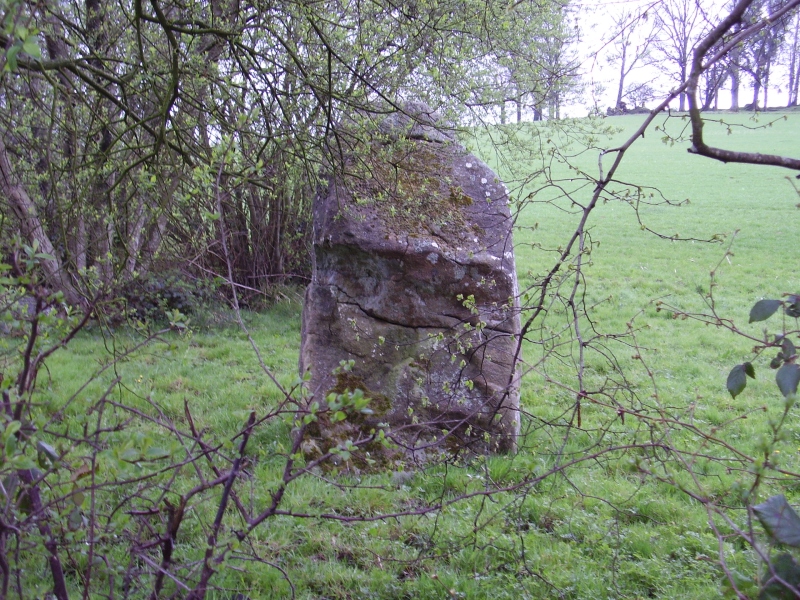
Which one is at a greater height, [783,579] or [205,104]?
[205,104]

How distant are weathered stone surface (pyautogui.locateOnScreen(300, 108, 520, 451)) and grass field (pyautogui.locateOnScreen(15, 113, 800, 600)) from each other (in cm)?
44

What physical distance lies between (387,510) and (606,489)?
5.08 feet

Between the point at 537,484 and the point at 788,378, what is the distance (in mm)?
2823

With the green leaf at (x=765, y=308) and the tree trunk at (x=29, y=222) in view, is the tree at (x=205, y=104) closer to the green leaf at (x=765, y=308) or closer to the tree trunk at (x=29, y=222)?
the tree trunk at (x=29, y=222)

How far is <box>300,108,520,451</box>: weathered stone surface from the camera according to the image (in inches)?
194

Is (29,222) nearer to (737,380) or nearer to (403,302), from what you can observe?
(403,302)

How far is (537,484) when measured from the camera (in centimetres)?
427

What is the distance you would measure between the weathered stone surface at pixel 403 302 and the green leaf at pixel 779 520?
3382 millimetres

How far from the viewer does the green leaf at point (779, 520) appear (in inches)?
55.4

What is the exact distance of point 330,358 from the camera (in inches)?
196

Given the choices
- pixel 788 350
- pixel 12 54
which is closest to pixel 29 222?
pixel 12 54

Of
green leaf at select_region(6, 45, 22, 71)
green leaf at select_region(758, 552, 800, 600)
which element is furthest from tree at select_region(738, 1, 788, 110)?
green leaf at select_region(6, 45, 22, 71)

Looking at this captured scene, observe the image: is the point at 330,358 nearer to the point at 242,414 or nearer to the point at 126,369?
the point at 242,414

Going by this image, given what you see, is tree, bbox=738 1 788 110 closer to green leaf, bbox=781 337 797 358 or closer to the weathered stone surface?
green leaf, bbox=781 337 797 358
